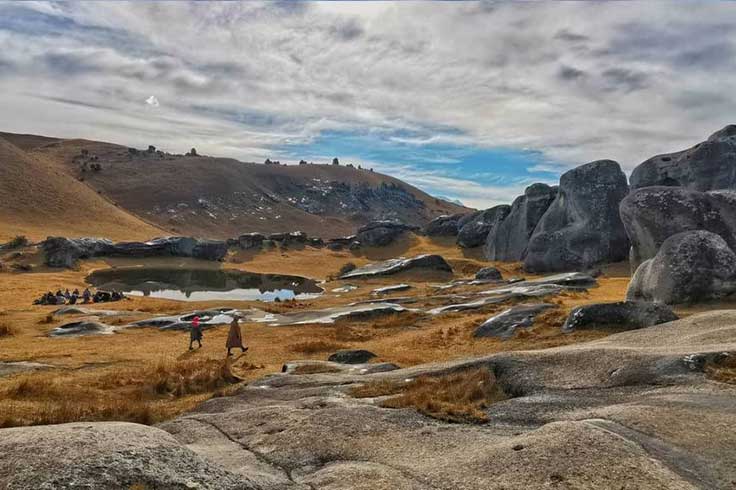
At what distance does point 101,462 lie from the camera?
285 inches

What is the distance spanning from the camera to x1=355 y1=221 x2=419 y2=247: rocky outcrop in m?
114

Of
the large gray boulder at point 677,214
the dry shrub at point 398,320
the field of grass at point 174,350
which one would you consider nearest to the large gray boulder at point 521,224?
the field of grass at point 174,350

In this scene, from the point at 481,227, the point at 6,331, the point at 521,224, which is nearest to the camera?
the point at 6,331

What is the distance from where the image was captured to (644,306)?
25.4 metres

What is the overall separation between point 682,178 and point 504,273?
22.6m

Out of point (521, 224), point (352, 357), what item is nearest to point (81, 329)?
point (352, 357)

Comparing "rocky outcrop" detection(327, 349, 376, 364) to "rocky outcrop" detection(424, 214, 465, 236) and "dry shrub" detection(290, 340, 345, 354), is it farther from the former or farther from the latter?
"rocky outcrop" detection(424, 214, 465, 236)

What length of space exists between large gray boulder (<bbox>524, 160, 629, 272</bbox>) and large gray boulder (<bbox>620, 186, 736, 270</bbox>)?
80.8 feet

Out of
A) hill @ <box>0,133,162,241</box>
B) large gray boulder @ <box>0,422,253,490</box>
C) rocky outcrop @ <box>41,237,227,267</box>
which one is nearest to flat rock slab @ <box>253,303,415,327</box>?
large gray boulder @ <box>0,422,253,490</box>

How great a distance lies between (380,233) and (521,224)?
36.2 m

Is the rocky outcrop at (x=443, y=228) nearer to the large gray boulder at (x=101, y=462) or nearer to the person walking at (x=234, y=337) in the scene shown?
the person walking at (x=234, y=337)

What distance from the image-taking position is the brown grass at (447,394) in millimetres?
13039

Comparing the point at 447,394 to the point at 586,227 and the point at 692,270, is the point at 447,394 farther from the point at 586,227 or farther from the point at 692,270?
the point at 586,227

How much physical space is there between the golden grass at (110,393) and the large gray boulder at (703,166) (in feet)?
179
